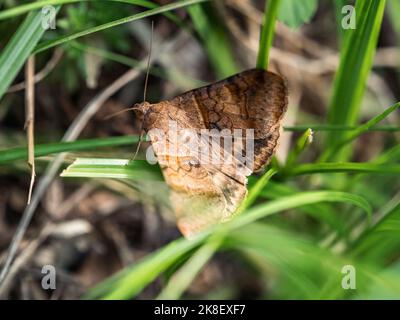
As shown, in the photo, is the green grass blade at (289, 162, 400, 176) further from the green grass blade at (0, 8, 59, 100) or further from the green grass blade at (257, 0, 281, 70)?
the green grass blade at (0, 8, 59, 100)

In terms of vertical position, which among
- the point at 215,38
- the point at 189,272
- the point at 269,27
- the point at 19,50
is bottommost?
the point at 189,272

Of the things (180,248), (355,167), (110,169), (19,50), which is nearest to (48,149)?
(110,169)

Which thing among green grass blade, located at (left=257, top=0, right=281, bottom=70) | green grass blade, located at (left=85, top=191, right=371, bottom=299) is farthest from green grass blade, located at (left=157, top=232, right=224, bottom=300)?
green grass blade, located at (left=257, top=0, right=281, bottom=70)

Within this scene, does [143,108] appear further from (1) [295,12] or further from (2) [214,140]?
(1) [295,12]

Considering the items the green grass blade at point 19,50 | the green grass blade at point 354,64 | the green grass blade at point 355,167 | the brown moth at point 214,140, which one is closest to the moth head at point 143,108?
the brown moth at point 214,140

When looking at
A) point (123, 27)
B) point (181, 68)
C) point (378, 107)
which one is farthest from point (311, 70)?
point (123, 27)

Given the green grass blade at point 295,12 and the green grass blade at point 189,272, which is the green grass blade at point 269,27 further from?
the green grass blade at point 189,272

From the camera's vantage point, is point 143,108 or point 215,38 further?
point 215,38

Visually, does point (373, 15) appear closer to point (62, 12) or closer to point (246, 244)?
point (246, 244)
